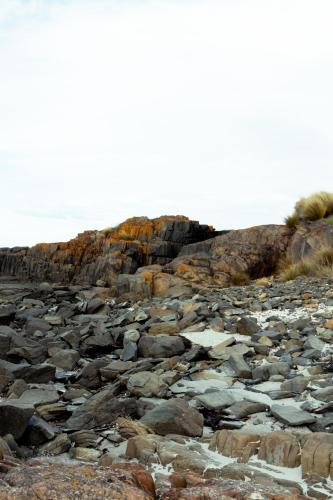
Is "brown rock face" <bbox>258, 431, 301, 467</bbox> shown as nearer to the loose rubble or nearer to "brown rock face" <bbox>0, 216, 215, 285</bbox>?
the loose rubble

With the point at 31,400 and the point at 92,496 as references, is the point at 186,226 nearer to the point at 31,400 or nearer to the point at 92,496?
the point at 31,400

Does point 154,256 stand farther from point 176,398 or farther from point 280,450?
point 280,450

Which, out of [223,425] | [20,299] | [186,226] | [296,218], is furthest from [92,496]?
[186,226]

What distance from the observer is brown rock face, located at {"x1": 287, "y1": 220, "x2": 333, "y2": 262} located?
13.1 meters

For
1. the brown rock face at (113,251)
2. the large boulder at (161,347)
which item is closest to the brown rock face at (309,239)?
the brown rock face at (113,251)

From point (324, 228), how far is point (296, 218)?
179 cm

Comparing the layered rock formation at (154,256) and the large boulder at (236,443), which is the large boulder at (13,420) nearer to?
the large boulder at (236,443)

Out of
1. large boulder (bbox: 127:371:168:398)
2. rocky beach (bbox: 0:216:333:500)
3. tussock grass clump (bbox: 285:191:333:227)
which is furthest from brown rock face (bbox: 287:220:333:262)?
large boulder (bbox: 127:371:168:398)

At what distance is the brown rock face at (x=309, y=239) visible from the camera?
43.1 ft

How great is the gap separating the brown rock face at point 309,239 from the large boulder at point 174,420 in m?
10.0

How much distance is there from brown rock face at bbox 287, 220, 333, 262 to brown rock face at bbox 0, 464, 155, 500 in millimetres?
11706

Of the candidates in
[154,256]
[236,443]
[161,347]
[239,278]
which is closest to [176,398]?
[236,443]

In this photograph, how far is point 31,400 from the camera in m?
4.47

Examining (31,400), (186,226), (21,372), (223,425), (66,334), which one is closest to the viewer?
(223,425)
